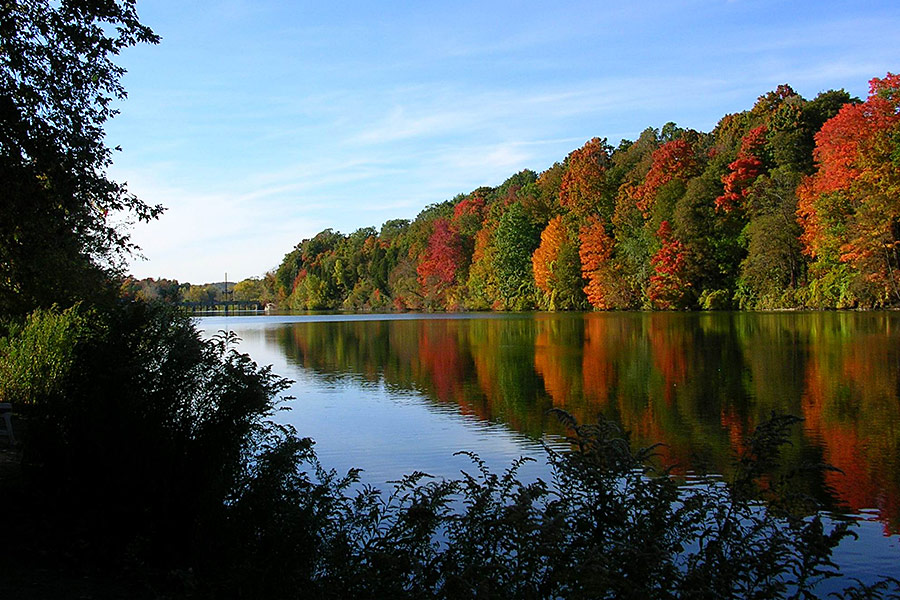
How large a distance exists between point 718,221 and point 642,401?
4625cm

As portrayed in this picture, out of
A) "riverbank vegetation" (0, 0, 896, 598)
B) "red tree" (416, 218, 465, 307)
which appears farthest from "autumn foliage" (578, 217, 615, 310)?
"riverbank vegetation" (0, 0, 896, 598)

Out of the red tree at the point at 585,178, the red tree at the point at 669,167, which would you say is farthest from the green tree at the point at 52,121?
the red tree at the point at 585,178

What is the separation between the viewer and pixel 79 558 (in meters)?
6.19

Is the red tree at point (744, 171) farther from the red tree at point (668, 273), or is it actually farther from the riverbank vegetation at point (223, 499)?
the riverbank vegetation at point (223, 499)

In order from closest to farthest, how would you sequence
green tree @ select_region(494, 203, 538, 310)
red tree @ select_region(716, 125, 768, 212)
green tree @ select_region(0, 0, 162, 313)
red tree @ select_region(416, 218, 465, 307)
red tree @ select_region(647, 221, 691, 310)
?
green tree @ select_region(0, 0, 162, 313), red tree @ select_region(716, 125, 768, 212), red tree @ select_region(647, 221, 691, 310), green tree @ select_region(494, 203, 538, 310), red tree @ select_region(416, 218, 465, 307)

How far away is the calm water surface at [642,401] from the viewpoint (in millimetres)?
9859

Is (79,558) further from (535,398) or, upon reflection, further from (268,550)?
(535,398)

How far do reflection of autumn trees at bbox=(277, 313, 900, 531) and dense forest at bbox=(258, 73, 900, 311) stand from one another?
1342cm

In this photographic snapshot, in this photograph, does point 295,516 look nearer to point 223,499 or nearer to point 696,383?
point 223,499

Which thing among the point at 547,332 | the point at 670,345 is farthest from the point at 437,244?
the point at 670,345

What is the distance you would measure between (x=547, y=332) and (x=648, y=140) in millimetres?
45973

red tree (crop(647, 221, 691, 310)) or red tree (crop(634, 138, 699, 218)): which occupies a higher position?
red tree (crop(634, 138, 699, 218))

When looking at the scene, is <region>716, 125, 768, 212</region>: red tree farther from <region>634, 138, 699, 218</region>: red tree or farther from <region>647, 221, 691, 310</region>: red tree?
<region>634, 138, 699, 218</region>: red tree

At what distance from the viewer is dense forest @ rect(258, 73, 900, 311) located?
4553 centimetres
